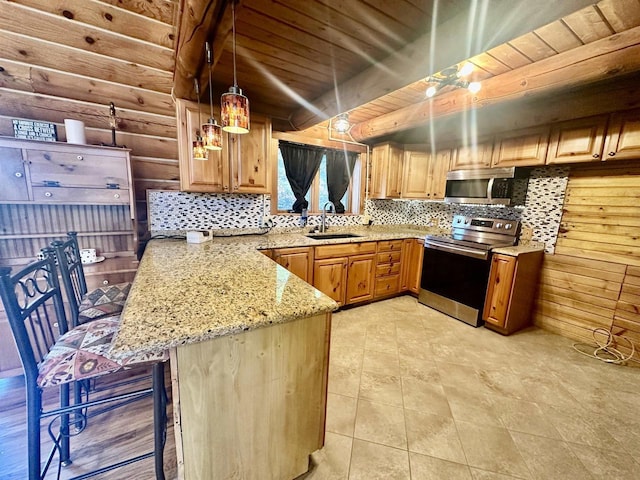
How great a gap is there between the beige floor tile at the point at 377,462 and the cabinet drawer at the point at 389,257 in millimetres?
2133

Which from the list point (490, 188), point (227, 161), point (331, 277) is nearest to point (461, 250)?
point (490, 188)

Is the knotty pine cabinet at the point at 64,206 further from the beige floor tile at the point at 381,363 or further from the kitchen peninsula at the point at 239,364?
the beige floor tile at the point at 381,363

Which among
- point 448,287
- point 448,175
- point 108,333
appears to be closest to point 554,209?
point 448,175

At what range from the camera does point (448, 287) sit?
3078 millimetres

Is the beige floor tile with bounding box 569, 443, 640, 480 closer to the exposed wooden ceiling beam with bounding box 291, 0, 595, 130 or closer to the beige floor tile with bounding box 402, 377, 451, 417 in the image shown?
the beige floor tile with bounding box 402, 377, 451, 417

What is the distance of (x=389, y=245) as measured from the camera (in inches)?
132

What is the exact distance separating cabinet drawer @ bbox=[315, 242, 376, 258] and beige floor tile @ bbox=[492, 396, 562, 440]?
5.93 feet

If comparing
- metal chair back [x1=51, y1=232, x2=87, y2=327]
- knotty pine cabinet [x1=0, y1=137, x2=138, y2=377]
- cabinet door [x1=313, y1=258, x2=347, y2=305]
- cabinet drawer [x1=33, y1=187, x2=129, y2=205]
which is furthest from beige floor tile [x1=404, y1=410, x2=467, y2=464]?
cabinet drawer [x1=33, y1=187, x2=129, y2=205]

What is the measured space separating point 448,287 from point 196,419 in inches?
116

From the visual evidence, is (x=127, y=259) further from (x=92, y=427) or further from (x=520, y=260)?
(x=520, y=260)

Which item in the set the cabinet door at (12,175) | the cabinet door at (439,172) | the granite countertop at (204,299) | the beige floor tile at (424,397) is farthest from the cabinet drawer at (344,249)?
the cabinet door at (12,175)

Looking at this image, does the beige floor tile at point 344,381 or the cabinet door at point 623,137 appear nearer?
the beige floor tile at point 344,381

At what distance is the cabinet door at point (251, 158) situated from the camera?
2445 millimetres

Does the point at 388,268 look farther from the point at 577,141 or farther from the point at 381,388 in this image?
the point at 577,141
